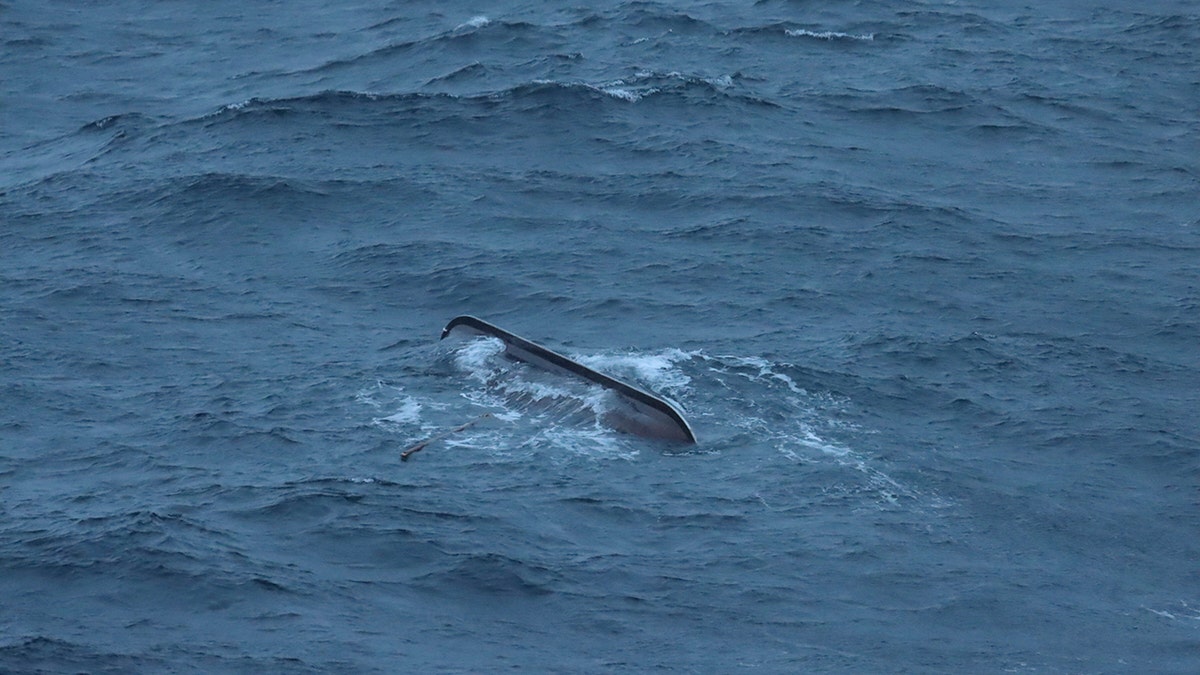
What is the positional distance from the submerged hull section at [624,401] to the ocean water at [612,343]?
469 millimetres

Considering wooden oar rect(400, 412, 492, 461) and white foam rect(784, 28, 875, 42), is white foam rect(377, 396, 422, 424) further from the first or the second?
white foam rect(784, 28, 875, 42)

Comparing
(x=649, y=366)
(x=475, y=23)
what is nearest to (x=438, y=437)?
(x=649, y=366)

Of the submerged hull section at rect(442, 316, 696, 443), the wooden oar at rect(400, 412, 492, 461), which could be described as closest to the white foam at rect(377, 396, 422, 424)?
the wooden oar at rect(400, 412, 492, 461)

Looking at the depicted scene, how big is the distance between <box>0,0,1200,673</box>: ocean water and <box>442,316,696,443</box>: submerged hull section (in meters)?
0.47

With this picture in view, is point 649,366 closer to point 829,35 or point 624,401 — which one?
point 624,401

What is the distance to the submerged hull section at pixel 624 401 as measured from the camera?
4466 centimetres

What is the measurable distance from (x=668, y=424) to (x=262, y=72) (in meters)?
40.2

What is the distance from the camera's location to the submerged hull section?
44.7 metres

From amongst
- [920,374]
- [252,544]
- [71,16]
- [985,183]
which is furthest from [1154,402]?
[71,16]

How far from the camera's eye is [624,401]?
4581 cm

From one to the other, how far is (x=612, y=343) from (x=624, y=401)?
221 inches

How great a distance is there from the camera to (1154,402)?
158 ft

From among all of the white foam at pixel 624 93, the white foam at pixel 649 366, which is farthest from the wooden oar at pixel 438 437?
the white foam at pixel 624 93

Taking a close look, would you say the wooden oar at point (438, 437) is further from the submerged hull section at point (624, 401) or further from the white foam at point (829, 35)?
the white foam at point (829, 35)
